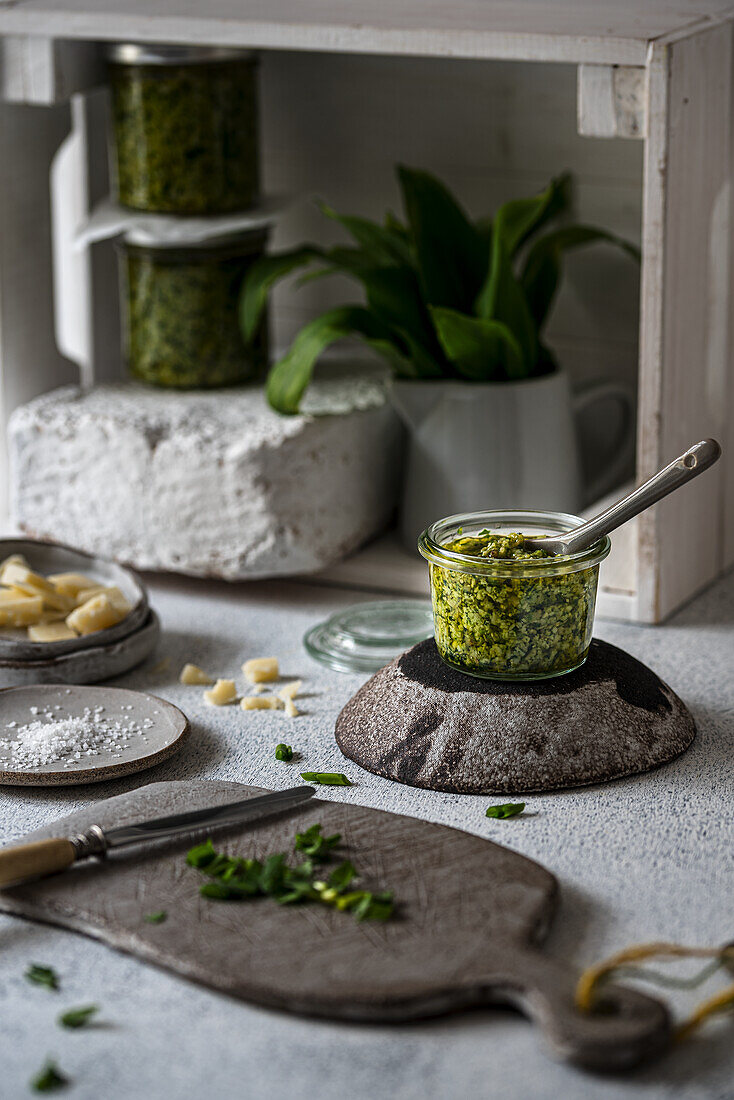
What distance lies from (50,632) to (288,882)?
36cm

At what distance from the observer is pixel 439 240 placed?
1075mm

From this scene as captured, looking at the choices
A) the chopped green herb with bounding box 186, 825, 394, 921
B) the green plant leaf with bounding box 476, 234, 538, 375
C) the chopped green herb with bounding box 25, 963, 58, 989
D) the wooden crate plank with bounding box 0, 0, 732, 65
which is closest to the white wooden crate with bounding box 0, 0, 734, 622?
the wooden crate plank with bounding box 0, 0, 732, 65

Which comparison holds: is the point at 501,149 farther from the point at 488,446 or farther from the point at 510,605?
the point at 510,605

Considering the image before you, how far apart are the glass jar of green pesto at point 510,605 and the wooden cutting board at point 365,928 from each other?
12 cm

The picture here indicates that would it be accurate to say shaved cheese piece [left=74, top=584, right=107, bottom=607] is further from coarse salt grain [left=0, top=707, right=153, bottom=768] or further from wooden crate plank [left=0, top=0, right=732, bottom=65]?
wooden crate plank [left=0, top=0, right=732, bottom=65]

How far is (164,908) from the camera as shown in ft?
2.03

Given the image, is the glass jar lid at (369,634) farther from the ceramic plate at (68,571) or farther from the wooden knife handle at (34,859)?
the wooden knife handle at (34,859)

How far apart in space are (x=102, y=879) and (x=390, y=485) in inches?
22.0

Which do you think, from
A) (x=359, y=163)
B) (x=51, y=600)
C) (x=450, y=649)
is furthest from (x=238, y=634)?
(x=359, y=163)

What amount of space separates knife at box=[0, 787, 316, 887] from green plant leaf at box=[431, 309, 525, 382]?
407mm

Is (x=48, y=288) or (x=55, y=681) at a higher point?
(x=48, y=288)

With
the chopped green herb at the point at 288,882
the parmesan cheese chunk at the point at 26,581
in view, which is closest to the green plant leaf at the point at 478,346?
the parmesan cheese chunk at the point at 26,581

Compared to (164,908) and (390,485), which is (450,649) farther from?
(390,485)

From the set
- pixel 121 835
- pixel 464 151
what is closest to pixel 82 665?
pixel 121 835
